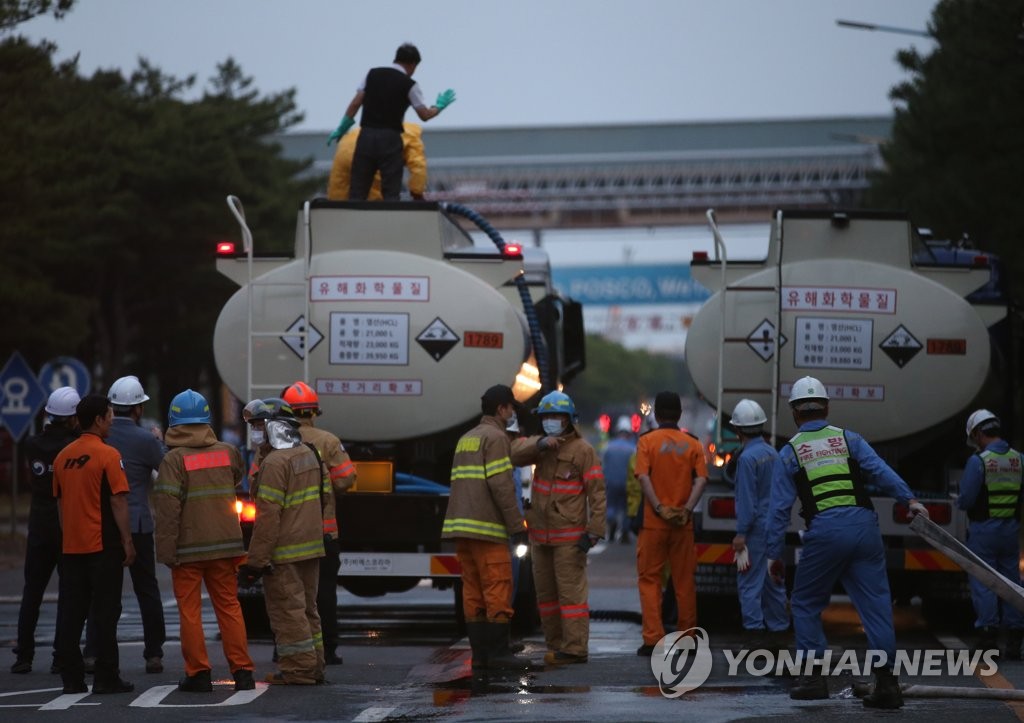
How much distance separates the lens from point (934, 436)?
15.7m

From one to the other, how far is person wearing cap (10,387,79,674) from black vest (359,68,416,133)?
429 centimetres

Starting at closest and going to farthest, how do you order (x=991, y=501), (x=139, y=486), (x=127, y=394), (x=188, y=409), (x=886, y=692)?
(x=886, y=692), (x=188, y=409), (x=127, y=394), (x=139, y=486), (x=991, y=501)

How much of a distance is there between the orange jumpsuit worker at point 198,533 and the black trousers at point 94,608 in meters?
0.34

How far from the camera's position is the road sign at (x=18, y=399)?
81.3 ft

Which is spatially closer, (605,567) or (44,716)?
(44,716)

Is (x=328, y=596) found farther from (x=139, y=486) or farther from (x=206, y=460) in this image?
(x=206, y=460)

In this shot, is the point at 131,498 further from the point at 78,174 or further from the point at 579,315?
the point at 78,174

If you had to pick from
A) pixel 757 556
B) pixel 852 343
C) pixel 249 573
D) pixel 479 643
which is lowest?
pixel 479 643

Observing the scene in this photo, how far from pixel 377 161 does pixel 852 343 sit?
410 cm

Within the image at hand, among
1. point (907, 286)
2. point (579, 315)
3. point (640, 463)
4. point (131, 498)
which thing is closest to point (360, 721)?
point (131, 498)

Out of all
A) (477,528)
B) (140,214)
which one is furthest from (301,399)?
(140,214)

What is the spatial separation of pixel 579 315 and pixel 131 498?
629cm

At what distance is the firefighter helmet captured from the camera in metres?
13.1

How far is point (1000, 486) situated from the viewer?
46.6 ft
